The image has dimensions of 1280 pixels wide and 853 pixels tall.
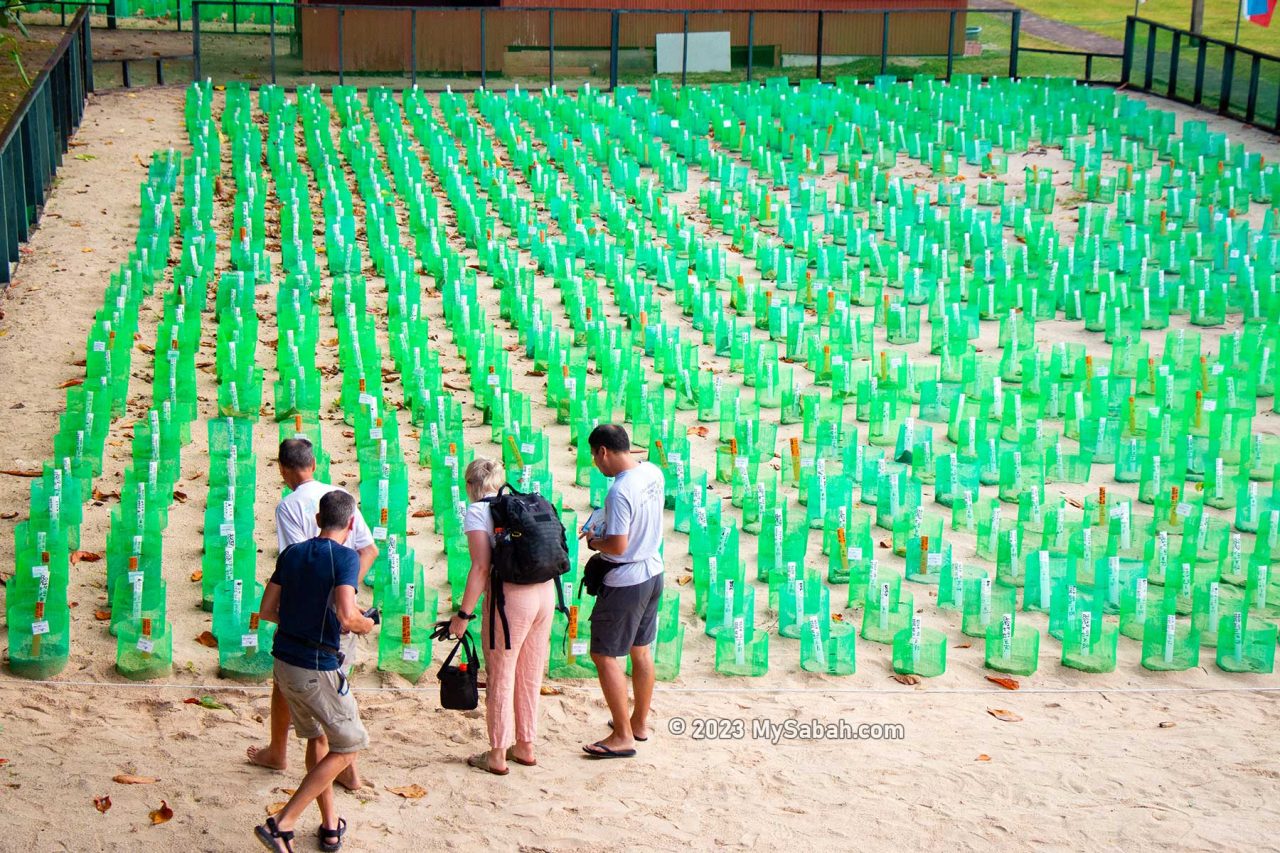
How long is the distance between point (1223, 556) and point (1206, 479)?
1.04 meters

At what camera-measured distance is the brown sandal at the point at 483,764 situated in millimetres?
6418

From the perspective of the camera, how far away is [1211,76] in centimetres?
2233

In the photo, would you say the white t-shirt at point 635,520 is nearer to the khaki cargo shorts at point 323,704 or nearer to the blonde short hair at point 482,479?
the blonde short hair at point 482,479

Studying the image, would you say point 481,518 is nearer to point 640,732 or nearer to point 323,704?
point 323,704

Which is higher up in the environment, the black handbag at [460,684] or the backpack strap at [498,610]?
the backpack strap at [498,610]

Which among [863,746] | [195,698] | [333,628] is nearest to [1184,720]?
[863,746]

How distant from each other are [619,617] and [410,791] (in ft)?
3.49

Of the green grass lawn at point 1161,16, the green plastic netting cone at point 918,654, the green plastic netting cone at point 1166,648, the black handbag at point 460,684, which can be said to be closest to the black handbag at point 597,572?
the black handbag at point 460,684

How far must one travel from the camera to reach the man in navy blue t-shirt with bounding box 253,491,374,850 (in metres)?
5.61

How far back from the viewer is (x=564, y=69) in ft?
→ 86.5

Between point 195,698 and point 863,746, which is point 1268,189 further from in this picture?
point 195,698

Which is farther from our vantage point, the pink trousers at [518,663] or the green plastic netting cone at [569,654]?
the green plastic netting cone at [569,654]

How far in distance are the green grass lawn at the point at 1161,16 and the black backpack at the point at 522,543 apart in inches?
1239

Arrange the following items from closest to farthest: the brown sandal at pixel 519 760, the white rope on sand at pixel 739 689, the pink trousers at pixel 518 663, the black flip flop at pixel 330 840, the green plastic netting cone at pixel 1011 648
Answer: the black flip flop at pixel 330 840 → the pink trousers at pixel 518 663 → the brown sandal at pixel 519 760 → the white rope on sand at pixel 739 689 → the green plastic netting cone at pixel 1011 648
